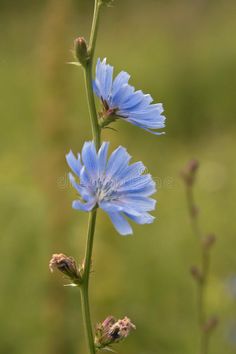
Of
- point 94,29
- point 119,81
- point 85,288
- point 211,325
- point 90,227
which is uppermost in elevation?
point 94,29

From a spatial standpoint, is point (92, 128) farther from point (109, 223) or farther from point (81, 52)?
point (109, 223)

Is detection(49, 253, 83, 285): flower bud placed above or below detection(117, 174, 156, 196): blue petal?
below

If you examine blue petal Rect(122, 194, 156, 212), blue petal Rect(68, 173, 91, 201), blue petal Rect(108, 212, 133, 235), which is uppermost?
blue petal Rect(68, 173, 91, 201)

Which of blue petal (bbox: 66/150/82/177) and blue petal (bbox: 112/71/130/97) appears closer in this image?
blue petal (bbox: 66/150/82/177)

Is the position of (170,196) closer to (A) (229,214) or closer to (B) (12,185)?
(A) (229,214)

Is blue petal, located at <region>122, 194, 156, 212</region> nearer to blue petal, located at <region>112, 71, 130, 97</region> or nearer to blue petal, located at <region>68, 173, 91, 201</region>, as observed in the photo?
blue petal, located at <region>68, 173, 91, 201</region>

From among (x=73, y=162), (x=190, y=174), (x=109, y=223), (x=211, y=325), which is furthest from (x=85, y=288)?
(x=109, y=223)

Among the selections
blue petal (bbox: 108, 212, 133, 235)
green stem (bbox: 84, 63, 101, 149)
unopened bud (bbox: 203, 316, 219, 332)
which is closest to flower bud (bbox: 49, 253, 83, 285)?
blue petal (bbox: 108, 212, 133, 235)
